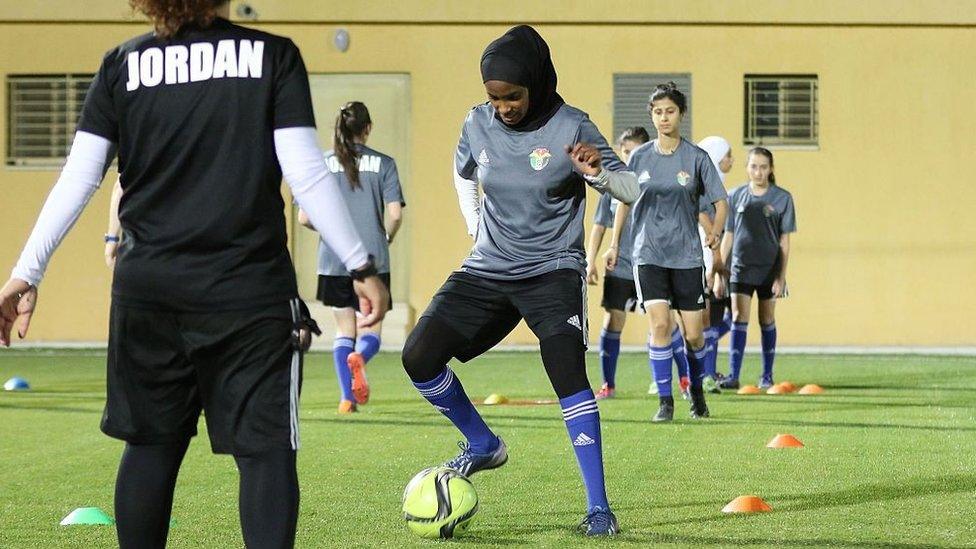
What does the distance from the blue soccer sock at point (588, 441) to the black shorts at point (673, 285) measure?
4.20 metres

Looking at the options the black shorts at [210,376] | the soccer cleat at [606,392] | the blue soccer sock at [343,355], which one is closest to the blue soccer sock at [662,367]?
the soccer cleat at [606,392]

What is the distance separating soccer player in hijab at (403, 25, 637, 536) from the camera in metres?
6.07

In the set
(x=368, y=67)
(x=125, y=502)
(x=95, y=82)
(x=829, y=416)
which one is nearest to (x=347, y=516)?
(x=125, y=502)

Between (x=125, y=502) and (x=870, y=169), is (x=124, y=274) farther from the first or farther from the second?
(x=870, y=169)

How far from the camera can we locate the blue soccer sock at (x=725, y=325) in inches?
547

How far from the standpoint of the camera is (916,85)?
2070cm

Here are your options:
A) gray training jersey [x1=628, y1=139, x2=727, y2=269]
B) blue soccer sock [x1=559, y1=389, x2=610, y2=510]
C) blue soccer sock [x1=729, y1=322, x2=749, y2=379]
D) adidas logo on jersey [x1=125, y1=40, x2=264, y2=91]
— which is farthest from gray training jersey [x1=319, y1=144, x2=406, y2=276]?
adidas logo on jersey [x1=125, y1=40, x2=264, y2=91]

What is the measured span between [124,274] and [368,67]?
16924 millimetres

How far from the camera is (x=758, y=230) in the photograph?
44.3 ft

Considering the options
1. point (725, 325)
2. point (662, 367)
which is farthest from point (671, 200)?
point (725, 325)

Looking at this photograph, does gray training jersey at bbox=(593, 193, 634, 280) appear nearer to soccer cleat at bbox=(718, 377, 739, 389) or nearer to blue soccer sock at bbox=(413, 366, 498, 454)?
soccer cleat at bbox=(718, 377, 739, 389)

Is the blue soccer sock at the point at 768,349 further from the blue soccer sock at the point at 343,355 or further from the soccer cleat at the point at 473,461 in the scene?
the soccer cleat at the point at 473,461

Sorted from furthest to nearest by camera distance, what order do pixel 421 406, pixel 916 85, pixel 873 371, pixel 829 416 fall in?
pixel 916 85 → pixel 873 371 → pixel 421 406 → pixel 829 416

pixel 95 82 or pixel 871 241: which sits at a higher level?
pixel 95 82
